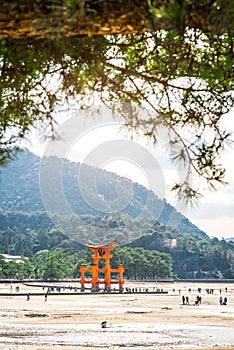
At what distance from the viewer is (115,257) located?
266ft

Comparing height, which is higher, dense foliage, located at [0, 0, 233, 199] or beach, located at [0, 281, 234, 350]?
dense foliage, located at [0, 0, 233, 199]

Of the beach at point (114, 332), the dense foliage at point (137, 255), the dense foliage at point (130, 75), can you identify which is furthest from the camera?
the dense foliage at point (137, 255)

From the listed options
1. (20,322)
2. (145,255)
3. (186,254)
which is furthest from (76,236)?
(20,322)

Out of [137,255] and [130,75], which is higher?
[137,255]

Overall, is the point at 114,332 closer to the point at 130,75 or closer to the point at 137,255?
the point at 130,75

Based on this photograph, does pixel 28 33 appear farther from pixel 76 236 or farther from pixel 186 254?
pixel 76 236

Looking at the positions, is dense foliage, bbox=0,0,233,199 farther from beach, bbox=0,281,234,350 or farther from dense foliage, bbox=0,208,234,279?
dense foliage, bbox=0,208,234,279

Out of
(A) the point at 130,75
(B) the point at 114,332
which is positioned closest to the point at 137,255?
(B) the point at 114,332

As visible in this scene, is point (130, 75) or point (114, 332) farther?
point (114, 332)

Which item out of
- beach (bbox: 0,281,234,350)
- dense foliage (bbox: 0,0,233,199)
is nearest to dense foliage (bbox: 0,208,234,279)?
beach (bbox: 0,281,234,350)

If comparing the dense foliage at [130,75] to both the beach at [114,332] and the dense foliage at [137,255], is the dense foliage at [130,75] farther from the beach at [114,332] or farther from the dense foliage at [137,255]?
the dense foliage at [137,255]

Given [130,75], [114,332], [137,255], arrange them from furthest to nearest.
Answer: [137,255], [114,332], [130,75]

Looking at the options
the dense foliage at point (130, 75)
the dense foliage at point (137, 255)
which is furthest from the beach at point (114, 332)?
the dense foliage at point (137, 255)

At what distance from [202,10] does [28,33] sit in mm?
811
